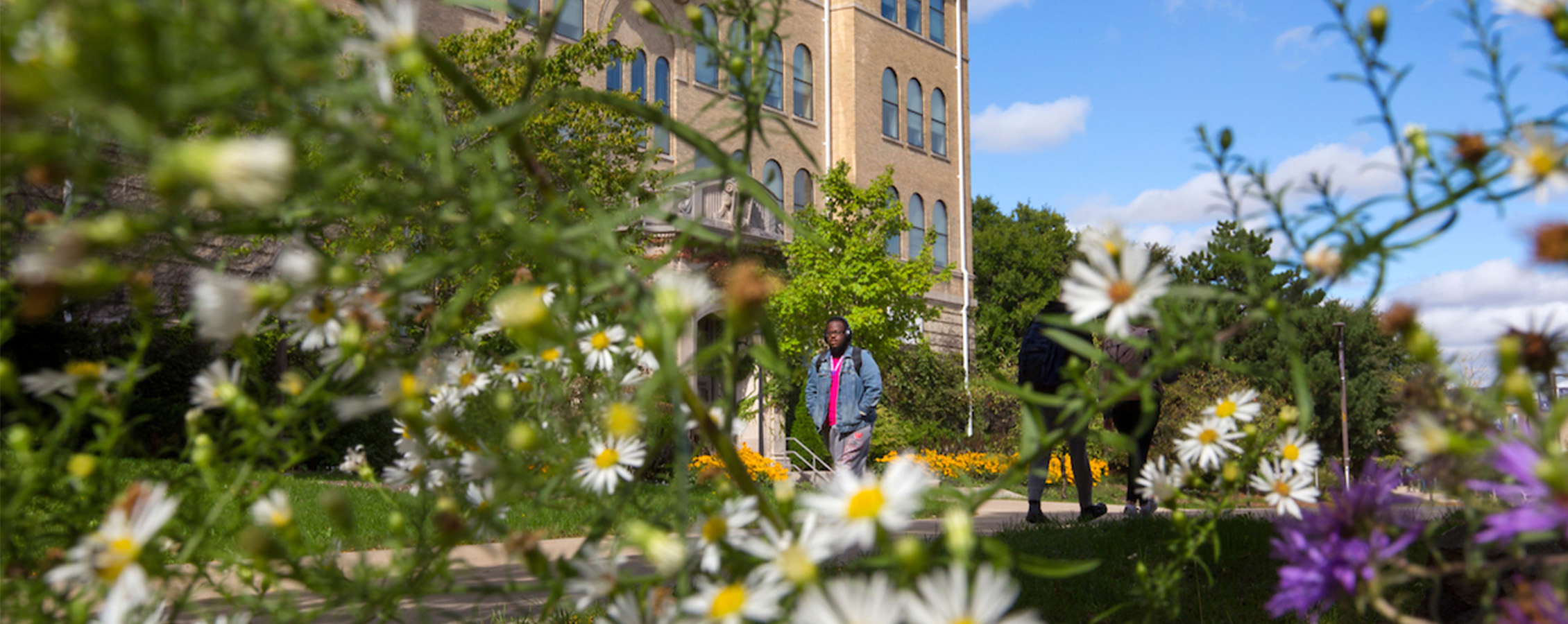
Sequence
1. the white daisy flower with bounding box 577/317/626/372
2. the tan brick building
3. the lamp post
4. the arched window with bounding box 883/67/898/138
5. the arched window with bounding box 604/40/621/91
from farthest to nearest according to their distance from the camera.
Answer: the arched window with bounding box 883/67/898/138, the lamp post, the tan brick building, the arched window with bounding box 604/40/621/91, the white daisy flower with bounding box 577/317/626/372

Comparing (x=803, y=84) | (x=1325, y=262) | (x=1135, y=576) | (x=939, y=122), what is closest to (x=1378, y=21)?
(x=1325, y=262)

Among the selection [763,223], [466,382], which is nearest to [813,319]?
[763,223]

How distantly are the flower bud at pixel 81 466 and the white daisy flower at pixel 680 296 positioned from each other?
68cm

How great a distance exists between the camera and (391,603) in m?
1.10

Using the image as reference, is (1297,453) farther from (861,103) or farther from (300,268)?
(861,103)

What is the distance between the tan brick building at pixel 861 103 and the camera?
1964 cm

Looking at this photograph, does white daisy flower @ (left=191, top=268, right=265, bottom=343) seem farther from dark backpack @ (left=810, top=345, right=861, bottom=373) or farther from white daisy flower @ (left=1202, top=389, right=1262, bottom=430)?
A: dark backpack @ (left=810, top=345, right=861, bottom=373)

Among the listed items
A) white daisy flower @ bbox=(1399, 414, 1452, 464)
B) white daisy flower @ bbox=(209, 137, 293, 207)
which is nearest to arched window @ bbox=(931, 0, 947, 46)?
white daisy flower @ bbox=(1399, 414, 1452, 464)

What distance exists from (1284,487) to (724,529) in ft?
2.76

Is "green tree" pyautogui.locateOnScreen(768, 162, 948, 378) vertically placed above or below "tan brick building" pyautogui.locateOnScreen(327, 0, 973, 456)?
below

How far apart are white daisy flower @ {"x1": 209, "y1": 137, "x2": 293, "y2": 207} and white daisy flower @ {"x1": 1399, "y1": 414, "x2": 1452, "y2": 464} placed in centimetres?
69

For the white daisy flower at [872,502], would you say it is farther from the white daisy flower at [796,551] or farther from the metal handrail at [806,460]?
the metal handrail at [806,460]

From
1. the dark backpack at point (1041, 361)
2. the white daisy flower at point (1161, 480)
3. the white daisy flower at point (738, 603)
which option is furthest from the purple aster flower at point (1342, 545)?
the dark backpack at point (1041, 361)

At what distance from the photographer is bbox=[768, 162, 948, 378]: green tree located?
16.8m
